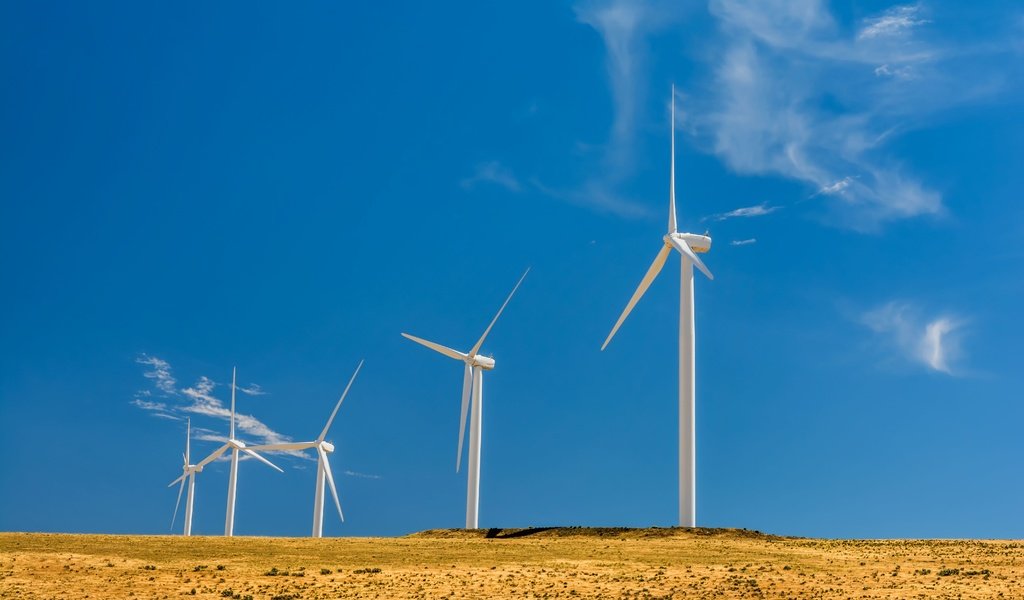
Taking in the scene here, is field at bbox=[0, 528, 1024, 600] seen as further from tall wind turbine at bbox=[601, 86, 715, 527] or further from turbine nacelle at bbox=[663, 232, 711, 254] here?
turbine nacelle at bbox=[663, 232, 711, 254]

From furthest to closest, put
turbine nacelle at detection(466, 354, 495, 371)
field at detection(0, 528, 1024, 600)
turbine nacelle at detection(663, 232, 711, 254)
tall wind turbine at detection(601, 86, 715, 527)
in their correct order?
turbine nacelle at detection(466, 354, 495, 371)
turbine nacelle at detection(663, 232, 711, 254)
tall wind turbine at detection(601, 86, 715, 527)
field at detection(0, 528, 1024, 600)

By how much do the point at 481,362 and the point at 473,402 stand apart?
542cm

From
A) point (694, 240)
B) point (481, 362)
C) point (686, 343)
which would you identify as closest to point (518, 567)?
point (686, 343)

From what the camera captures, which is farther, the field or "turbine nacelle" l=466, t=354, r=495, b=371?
"turbine nacelle" l=466, t=354, r=495, b=371

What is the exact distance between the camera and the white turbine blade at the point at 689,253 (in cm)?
8075

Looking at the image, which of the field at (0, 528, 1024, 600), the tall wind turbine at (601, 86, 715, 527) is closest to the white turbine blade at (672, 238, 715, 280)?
the tall wind turbine at (601, 86, 715, 527)

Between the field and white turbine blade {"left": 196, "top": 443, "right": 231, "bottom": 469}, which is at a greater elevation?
white turbine blade {"left": 196, "top": 443, "right": 231, "bottom": 469}

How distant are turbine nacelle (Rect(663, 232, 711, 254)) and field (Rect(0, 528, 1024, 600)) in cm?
2327

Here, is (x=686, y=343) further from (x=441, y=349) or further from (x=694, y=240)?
(x=441, y=349)

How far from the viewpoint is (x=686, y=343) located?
79.4m

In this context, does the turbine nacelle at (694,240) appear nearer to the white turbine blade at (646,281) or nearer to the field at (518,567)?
the white turbine blade at (646,281)

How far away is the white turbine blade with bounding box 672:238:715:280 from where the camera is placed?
265 feet

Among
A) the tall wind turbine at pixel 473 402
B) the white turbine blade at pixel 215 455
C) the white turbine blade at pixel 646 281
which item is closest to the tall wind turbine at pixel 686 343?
the white turbine blade at pixel 646 281

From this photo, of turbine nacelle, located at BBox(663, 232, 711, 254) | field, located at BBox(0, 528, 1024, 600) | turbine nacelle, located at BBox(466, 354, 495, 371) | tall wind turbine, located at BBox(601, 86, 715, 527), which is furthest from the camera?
turbine nacelle, located at BBox(466, 354, 495, 371)
